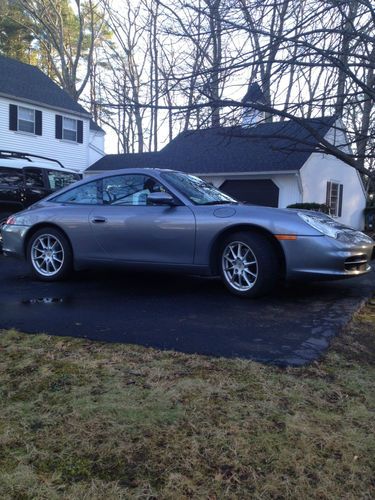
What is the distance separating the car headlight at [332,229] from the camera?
5160 mm

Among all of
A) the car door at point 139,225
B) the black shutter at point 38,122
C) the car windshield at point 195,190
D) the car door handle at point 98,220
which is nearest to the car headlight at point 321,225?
the car windshield at point 195,190

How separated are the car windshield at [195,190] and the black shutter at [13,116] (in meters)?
17.0

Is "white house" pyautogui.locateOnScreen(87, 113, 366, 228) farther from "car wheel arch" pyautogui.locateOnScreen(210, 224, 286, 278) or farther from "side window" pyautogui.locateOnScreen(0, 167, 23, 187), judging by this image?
"car wheel arch" pyautogui.locateOnScreen(210, 224, 286, 278)

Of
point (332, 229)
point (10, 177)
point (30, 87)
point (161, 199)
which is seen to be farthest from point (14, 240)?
point (30, 87)

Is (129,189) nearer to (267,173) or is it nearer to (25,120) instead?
A: (267,173)

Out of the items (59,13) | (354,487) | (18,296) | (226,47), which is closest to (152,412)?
(354,487)

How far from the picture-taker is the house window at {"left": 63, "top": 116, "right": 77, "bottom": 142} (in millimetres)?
23609

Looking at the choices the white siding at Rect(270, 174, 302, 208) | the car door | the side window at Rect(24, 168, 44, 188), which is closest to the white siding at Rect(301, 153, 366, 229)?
the white siding at Rect(270, 174, 302, 208)

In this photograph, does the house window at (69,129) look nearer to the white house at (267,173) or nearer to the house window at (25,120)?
the house window at (25,120)

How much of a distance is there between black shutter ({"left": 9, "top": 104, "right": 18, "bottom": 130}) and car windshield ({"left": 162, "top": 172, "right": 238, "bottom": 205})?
17017mm

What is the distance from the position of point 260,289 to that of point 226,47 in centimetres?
284

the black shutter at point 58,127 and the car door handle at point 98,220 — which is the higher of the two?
the black shutter at point 58,127

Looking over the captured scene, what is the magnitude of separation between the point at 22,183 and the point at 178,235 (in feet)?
20.8

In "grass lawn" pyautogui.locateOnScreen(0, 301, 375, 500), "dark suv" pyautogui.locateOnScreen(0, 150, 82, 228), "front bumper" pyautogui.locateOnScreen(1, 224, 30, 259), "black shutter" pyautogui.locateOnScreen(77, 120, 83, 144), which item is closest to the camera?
"grass lawn" pyautogui.locateOnScreen(0, 301, 375, 500)
